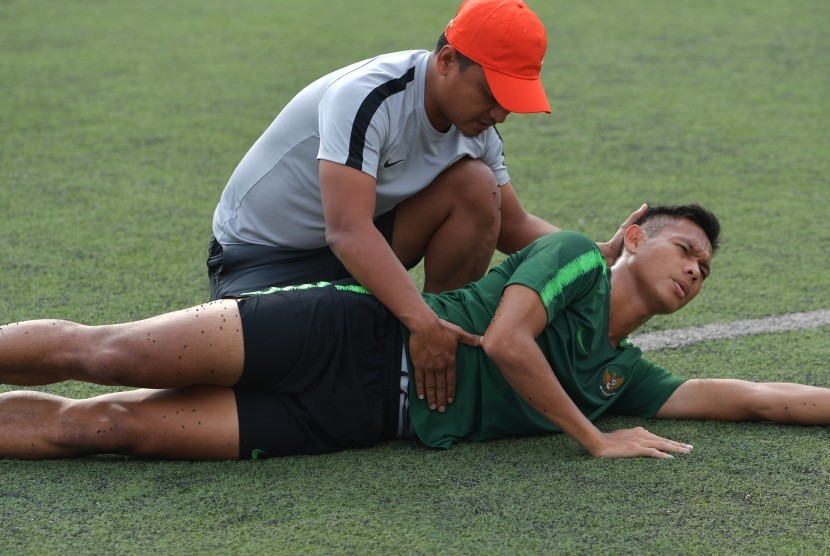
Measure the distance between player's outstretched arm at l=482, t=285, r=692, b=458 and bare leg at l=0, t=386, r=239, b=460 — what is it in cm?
71

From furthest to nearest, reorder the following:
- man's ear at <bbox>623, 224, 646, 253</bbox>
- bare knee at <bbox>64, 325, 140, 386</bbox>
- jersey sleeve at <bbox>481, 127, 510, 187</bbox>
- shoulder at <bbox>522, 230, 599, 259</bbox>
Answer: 1. jersey sleeve at <bbox>481, 127, 510, 187</bbox>
2. man's ear at <bbox>623, 224, 646, 253</bbox>
3. shoulder at <bbox>522, 230, 599, 259</bbox>
4. bare knee at <bbox>64, 325, 140, 386</bbox>

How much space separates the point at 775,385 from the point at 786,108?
3929mm

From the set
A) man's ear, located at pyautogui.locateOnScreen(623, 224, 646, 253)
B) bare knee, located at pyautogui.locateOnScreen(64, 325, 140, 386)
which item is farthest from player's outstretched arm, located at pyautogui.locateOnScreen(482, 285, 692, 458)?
bare knee, located at pyautogui.locateOnScreen(64, 325, 140, 386)

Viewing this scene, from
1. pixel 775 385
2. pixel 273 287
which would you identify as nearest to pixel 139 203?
pixel 273 287

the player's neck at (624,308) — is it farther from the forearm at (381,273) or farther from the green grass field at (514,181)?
the forearm at (381,273)

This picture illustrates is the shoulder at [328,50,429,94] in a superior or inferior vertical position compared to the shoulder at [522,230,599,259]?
superior

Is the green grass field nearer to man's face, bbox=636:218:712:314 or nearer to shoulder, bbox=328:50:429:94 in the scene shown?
man's face, bbox=636:218:712:314

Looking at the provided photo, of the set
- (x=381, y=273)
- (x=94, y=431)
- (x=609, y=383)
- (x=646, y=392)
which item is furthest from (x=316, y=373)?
(x=646, y=392)

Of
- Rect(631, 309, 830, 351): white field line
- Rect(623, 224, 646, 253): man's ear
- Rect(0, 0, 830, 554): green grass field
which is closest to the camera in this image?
Rect(0, 0, 830, 554): green grass field

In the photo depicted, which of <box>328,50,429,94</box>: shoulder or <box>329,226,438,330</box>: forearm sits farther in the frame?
<box>328,50,429,94</box>: shoulder

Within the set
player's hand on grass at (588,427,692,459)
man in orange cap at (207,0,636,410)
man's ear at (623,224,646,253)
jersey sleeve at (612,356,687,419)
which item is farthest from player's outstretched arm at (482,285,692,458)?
man's ear at (623,224,646,253)

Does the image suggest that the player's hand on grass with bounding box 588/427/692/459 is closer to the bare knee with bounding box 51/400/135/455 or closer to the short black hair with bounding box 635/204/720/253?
the short black hair with bounding box 635/204/720/253

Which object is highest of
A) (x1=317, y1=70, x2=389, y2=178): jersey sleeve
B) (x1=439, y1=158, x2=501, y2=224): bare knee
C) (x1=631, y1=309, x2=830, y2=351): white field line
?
(x1=317, y1=70, x2=389, y2=178): jersey sleeve

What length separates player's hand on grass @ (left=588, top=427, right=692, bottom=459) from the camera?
3.09 m
